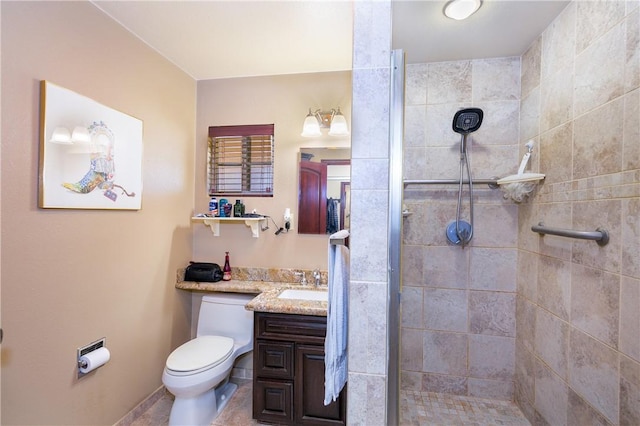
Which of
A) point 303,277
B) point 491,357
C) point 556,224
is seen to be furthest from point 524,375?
point 303,277

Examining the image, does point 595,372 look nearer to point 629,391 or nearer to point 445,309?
point 629,391

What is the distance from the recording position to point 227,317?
2.00 meters

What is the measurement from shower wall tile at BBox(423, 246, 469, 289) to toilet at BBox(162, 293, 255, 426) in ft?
4.48

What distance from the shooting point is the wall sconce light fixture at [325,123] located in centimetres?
202

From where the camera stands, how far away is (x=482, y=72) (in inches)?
72.0

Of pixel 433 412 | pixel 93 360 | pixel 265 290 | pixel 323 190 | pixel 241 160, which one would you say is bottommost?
pixel 433 412

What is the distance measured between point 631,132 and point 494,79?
3.27ft

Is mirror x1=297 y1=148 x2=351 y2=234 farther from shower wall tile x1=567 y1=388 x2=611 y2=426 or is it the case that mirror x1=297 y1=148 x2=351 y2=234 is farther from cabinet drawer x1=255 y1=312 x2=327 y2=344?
shower wall tile x1=567 y1=388 x2=611 y2=426

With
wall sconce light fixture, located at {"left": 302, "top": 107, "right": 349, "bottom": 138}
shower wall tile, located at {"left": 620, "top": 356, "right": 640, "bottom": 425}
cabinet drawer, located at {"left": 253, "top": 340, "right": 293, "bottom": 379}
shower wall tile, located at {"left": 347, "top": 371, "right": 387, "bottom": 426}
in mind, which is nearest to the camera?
shower wall tile, located at {"left": 347, "top": 371, "right": 387, "bottom": 426}

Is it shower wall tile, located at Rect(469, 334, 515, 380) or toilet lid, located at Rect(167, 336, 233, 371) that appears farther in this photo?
shower wall tile, located at Rect(469, 334, 515, 380)

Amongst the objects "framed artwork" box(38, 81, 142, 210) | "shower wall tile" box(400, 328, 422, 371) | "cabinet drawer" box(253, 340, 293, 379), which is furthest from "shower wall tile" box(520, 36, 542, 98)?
"framed artwork" box(38, 81, 142, 210)

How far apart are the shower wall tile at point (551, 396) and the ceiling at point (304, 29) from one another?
197 centimetres

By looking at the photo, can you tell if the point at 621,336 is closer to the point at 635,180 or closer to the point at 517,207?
the point at 635,180

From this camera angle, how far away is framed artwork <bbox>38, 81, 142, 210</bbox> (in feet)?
4.14
